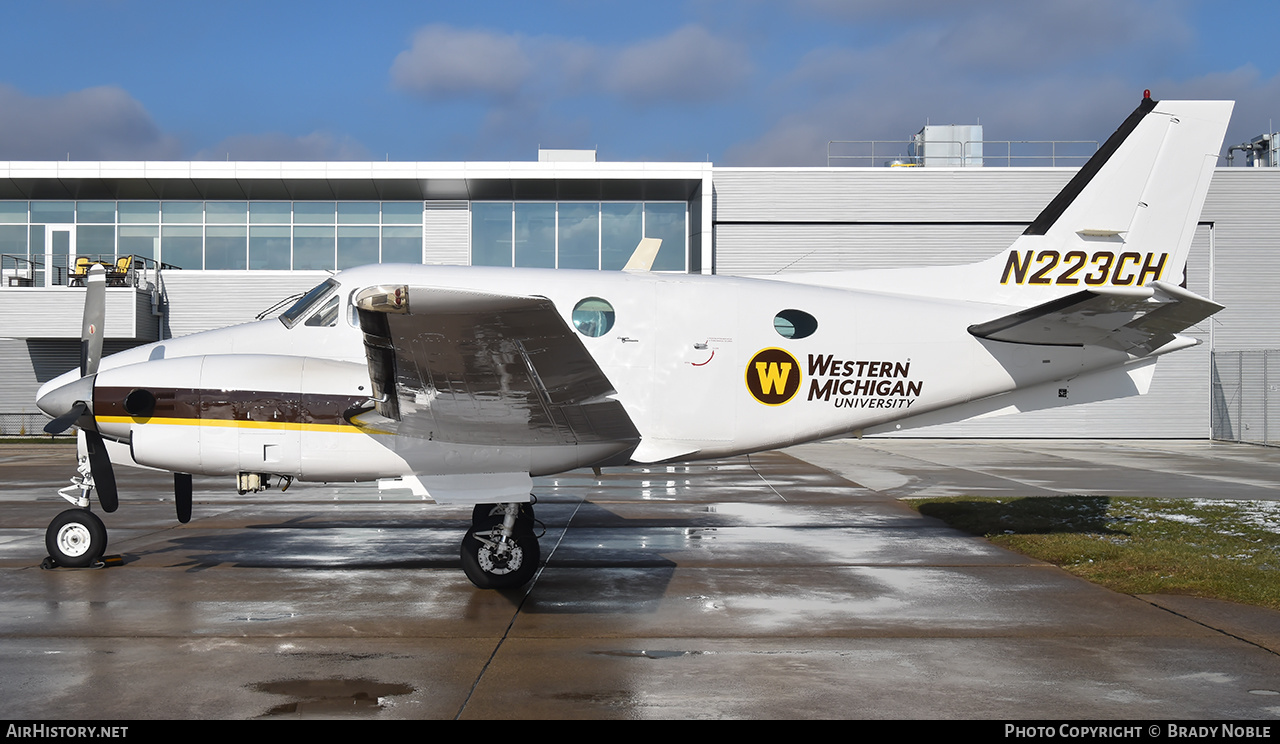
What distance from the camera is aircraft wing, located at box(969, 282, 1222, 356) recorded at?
9.03 meters

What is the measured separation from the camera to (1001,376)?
10.2 m

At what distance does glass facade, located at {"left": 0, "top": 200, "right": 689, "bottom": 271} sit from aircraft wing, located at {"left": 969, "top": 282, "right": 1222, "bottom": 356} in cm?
2587

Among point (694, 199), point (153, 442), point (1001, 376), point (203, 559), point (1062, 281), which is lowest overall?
point (203, 559)

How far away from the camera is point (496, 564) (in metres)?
9.23

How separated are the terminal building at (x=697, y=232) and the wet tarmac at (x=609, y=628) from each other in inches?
872

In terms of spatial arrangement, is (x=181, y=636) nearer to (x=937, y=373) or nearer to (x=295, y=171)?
(x=937, y=373)

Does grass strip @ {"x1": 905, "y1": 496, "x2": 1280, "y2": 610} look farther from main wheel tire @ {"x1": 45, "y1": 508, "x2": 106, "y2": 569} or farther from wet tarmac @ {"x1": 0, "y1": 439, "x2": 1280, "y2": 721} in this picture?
main wheel tire @ {"x1": 45, "y1": 508, "x2": 106, "y2": 569}

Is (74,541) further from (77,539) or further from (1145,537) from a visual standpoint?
(1145,537)

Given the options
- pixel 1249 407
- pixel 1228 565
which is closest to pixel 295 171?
pixel 1228 565

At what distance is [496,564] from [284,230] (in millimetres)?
30060

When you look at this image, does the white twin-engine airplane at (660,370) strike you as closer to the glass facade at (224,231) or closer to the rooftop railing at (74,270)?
the glass facade at (224,231)

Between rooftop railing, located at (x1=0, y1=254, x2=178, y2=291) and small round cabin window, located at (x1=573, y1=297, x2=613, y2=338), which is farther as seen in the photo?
rooftop railing, located at (x1=0, y1=254, x2=178, y2=291)

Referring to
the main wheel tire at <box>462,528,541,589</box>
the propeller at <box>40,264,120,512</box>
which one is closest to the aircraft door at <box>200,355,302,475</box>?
the propeller at <box>40,264,120,512</box>

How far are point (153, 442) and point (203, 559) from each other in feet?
7.79
